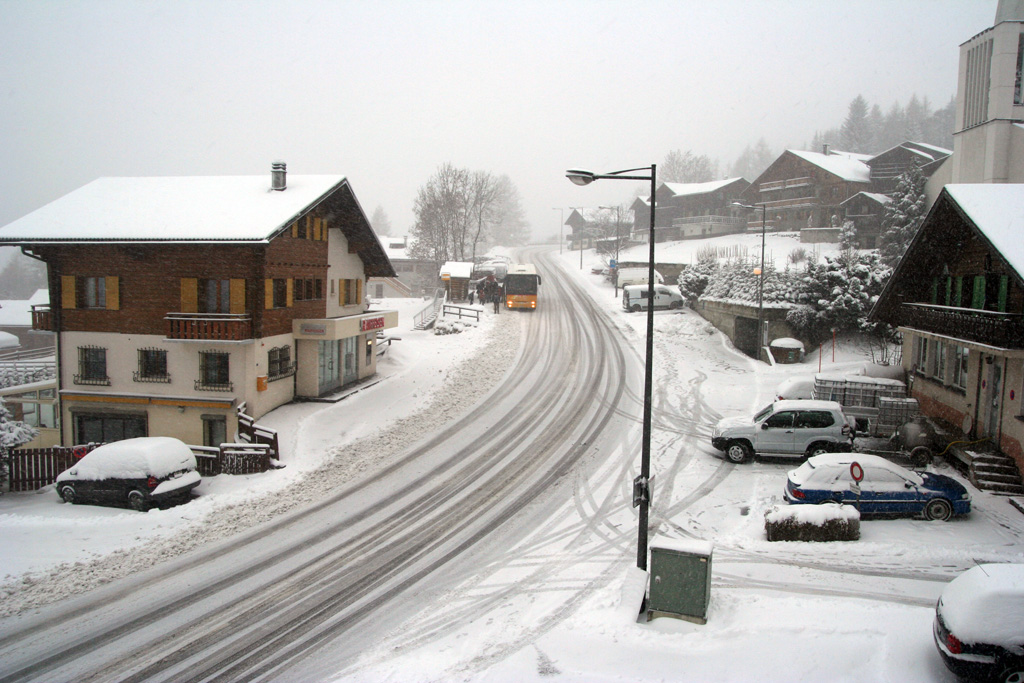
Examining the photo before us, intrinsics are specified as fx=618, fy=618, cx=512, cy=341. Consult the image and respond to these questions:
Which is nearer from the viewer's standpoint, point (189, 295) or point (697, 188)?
point (189, 295)

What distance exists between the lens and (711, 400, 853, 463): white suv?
740 inches

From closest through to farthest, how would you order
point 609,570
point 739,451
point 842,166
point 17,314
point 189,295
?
1. point 609,570
2. point 739,451
3. point 189,295
4. point 842,166
5. point 17,314

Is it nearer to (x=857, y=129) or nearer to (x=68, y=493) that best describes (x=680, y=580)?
(x=68, y=493)

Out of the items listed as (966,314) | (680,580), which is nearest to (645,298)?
(966,314)

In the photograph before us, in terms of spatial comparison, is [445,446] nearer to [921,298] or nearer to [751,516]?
[751,516]

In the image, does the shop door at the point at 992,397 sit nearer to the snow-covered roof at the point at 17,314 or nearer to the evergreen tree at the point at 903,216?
the evergreen tree at the point at 903,216

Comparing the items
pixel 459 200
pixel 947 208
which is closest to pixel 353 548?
pixel 947 208

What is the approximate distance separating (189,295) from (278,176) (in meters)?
6.22

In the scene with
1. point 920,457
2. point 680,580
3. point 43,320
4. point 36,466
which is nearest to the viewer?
point 680,580

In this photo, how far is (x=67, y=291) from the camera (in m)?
24.8

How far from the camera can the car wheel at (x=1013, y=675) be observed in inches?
305

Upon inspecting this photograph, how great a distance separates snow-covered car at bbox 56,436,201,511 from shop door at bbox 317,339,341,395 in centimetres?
895

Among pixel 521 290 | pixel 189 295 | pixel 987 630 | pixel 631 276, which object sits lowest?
pixel 987 630

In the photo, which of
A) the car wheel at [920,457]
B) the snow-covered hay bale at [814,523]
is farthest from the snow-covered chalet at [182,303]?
the car wheel at [920,457]
